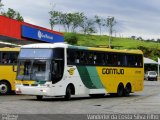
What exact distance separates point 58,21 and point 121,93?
109976 mm

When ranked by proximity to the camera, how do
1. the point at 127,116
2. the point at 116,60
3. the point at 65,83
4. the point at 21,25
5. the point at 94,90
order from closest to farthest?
the point at 127,116 < the point at 65,83 < the point at 94,90 < the point at 116,60 < the point at 21,25

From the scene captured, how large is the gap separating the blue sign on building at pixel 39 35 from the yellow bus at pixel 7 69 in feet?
36.2

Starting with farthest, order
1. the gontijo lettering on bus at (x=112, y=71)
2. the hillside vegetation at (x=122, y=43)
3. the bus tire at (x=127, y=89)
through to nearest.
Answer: the hillside vegetation at (x=122, y=43)
the bus tire at (x=127, y=89)
the gontijo lettering on bus at (x=112, y=71)

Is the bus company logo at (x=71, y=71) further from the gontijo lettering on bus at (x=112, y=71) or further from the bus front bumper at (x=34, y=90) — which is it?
the gontijo lettering on bus at (x=112, y=71)

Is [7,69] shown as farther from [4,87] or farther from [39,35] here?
[39,35]

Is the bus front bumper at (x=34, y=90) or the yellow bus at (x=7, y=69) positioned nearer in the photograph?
the bus front bumper at (x=34, y=90)

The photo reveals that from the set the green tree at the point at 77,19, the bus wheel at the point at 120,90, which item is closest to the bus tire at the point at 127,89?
the bus wheel at the point at 120,90

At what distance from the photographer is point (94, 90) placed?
29.3 m

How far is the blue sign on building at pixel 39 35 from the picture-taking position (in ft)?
140

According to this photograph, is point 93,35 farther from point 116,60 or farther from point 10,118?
point 10,118

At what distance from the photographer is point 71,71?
87.7 ft

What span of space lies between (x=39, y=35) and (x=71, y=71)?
1923 cm

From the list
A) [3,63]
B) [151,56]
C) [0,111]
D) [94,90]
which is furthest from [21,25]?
[151,56]

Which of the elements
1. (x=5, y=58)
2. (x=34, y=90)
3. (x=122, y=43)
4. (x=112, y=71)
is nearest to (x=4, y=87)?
(x=5, y=58)
